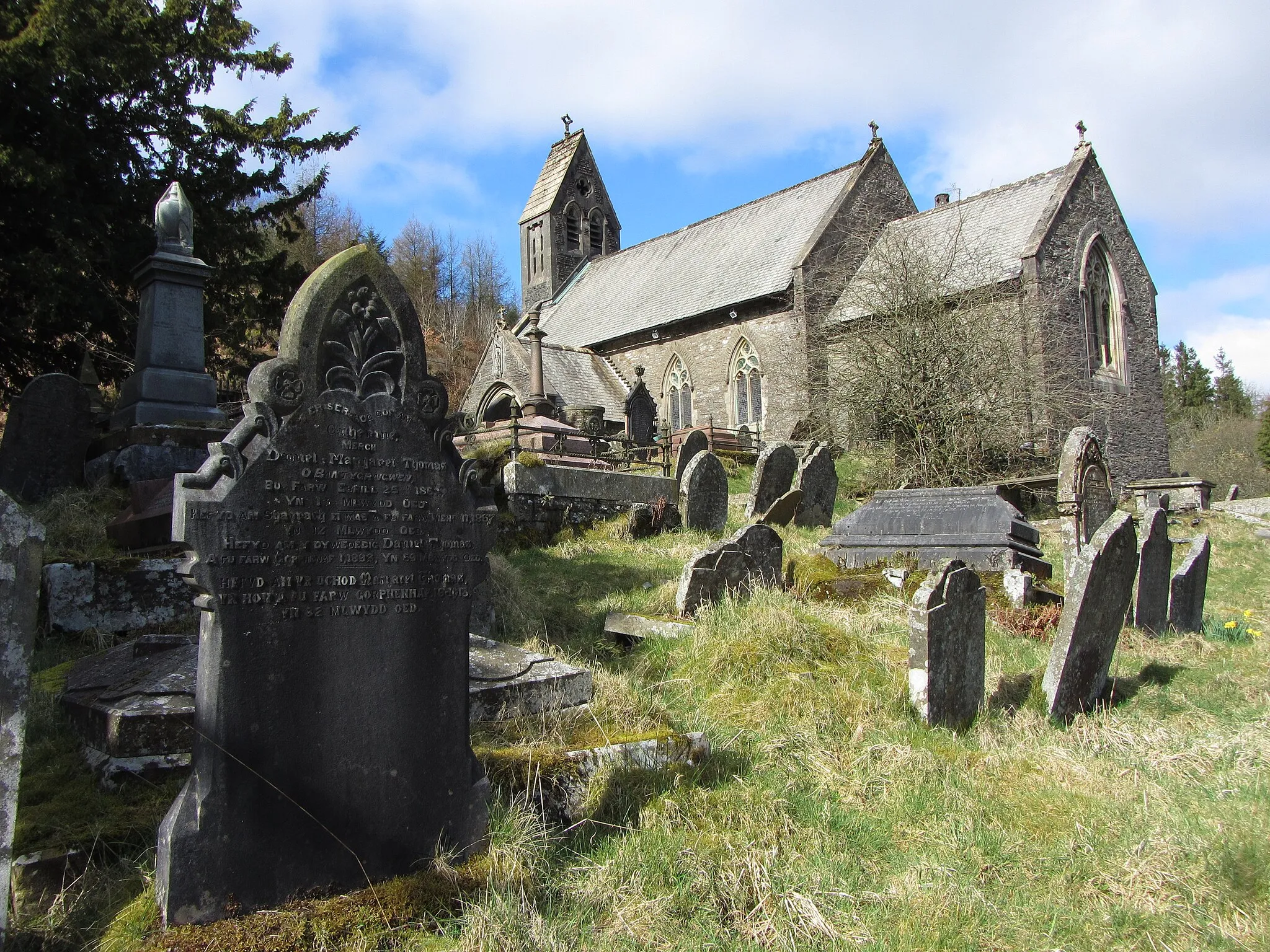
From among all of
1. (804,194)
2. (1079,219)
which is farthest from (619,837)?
(804,194)

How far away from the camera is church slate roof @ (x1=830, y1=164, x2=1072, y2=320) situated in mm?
21375

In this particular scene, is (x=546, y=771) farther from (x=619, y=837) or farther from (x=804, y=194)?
(x=804, y=194)

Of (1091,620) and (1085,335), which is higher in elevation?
(1085,335)

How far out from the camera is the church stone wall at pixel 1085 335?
850 inches

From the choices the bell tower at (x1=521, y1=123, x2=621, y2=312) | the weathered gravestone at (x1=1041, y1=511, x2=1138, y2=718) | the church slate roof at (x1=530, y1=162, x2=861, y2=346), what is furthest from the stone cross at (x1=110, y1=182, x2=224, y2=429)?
the bell tower at (x1=521, y1=123, x2=621, y2=312)

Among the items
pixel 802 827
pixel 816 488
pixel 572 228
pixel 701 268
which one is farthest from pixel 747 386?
pixel 802 827

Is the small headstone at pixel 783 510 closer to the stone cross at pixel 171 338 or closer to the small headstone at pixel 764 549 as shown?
the small headstone at pixel 764 549

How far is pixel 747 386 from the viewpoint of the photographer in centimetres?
2777

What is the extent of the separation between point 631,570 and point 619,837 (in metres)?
5.53

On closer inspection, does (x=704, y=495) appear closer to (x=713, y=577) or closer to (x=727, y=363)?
(x=713, y=577)

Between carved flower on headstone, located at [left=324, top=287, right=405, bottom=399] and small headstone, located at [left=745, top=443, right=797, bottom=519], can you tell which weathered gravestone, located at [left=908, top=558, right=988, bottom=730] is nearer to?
carved flower on headstone, located at [left=324, top=287, right=405, bottom=399]

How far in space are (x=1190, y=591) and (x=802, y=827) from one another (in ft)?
20.5

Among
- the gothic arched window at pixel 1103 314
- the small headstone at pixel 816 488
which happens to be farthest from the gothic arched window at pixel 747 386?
the small headstone at pixel 816 488

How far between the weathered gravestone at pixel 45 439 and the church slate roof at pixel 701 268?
20.4m
